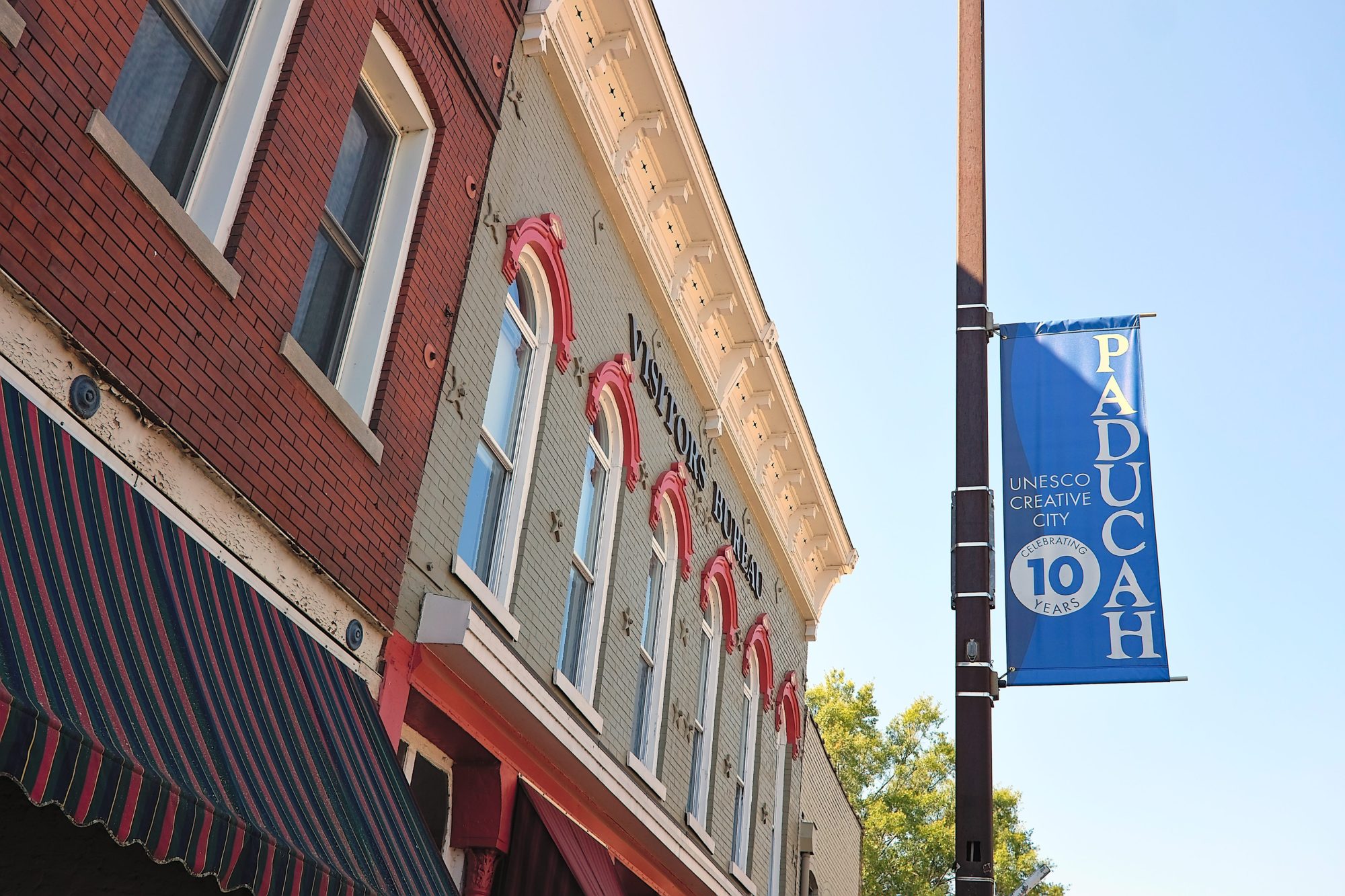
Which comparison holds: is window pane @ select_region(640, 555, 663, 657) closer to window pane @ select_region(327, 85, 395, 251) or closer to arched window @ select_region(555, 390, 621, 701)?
arched window @ select_region(555, 390, 621, 701)

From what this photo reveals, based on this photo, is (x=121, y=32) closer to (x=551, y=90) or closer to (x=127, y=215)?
(x=127, y=215)

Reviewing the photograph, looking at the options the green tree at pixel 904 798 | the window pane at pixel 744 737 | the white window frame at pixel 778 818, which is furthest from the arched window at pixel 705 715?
the green tree at pixel 904 798

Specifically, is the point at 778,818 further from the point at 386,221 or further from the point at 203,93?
the point at 203,93

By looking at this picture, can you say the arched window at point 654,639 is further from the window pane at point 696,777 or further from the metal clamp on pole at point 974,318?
the metal clamp on pole at point 974,318

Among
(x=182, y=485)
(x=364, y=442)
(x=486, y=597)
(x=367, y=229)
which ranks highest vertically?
(x=367, y=229)

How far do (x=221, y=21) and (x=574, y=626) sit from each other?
5.95 meters

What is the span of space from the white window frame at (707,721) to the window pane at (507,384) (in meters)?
5.20

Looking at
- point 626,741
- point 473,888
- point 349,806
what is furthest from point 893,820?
point 349,806

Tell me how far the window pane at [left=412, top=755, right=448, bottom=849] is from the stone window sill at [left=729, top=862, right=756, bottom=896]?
6755mm

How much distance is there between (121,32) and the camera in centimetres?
601

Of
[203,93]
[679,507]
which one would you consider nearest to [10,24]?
[203,93]

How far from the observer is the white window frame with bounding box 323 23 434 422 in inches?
325

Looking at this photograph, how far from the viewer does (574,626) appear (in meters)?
11.5

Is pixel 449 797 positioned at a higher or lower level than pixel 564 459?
lower
